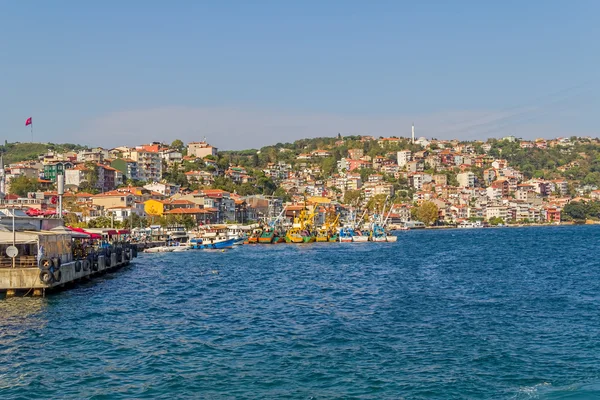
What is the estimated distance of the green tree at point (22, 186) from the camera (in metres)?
105

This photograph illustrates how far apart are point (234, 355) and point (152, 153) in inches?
5275

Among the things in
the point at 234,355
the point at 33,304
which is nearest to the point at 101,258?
the point at 33,304

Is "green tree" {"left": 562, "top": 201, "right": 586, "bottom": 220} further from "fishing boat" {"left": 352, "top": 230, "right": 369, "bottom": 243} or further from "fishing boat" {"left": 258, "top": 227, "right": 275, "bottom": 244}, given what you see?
"fishing boat" {"left": 258, "top": 227, "right": 275, "bottom": 244}

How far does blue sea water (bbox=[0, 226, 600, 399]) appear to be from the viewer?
48.5 feet

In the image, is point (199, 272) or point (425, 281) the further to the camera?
point (199, 272)

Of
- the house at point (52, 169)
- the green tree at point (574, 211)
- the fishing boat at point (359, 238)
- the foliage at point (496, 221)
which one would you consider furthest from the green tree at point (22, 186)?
the green tree at point (574, 211)

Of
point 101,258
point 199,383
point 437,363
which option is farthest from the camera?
point 101,258

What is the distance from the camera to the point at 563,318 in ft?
74.8

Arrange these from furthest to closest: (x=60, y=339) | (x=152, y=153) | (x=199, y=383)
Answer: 1. (x=152, y=153)
2. (x=60, y=339)
3. (x=199, y=383)

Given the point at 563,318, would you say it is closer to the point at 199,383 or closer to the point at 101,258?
the point at 199,383

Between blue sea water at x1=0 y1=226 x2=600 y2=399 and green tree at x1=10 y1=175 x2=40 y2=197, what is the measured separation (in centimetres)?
7733

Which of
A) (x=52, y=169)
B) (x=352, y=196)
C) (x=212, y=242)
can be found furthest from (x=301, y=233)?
(x=352, y=196)

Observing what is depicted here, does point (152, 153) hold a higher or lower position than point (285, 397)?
higher

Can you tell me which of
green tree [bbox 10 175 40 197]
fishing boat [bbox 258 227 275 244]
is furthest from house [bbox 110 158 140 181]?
fishing boat [bbox 258 227 275 244]
